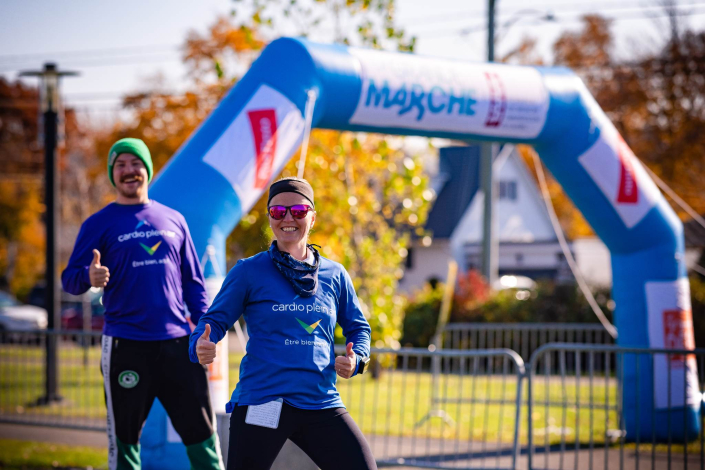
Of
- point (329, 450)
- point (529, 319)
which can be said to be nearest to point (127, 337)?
point (329, 450)

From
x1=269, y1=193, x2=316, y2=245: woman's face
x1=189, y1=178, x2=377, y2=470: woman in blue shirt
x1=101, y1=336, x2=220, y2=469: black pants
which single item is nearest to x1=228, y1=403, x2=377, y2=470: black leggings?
x1=189, y1=178, x2=377, y2=470: woman in blue shirt

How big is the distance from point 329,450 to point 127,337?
4.85 feet

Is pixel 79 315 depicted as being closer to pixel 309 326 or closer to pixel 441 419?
pixel 441 419

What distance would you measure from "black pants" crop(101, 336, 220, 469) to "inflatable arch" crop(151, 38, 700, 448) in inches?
71.8

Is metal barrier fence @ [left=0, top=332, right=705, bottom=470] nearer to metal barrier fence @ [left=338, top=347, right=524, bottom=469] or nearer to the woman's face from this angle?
metal barrier fence @ [left=338, top=347, right=524, bottom=469]

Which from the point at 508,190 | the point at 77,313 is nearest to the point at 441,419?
the point at 77,313

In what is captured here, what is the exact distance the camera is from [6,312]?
2328 cm

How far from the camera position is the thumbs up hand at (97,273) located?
3.92 meters

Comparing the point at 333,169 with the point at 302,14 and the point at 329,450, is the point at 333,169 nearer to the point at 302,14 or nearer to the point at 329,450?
the point at 302,14

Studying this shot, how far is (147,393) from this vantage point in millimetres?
4102

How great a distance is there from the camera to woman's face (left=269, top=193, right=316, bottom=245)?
331 centimetres

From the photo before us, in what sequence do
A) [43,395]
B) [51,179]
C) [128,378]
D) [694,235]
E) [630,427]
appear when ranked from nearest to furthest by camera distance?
1. [128,378]
2. [630,427]
3. [51,179]
4. [43,395]
5. [694,235]

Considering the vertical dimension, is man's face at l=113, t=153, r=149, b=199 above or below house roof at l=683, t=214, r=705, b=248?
below

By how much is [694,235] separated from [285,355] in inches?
1139
